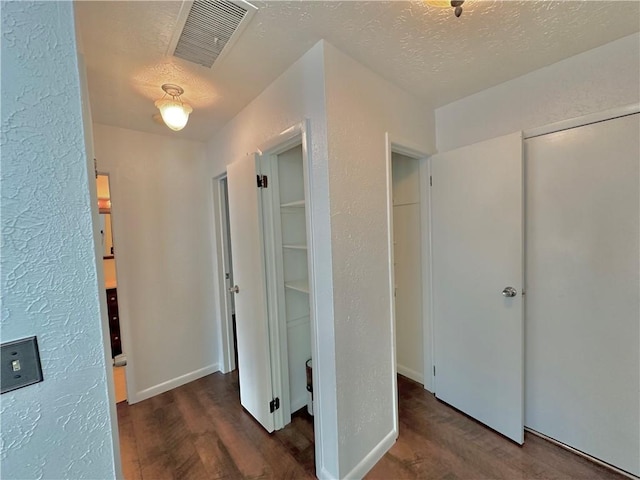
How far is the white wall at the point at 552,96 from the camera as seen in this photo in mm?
1444

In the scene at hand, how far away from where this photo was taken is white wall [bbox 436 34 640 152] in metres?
1.44

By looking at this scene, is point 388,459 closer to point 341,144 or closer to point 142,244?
point 341,144

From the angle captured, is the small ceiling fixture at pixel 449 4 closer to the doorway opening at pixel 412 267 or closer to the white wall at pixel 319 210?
the white wall at pixel 319 210

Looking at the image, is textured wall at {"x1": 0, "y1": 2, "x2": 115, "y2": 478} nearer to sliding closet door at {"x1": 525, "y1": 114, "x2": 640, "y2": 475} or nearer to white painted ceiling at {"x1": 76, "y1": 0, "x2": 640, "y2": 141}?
white painted ceiling at {"x1": 76, "y1": 0, "x2": 640, "y2": 141}

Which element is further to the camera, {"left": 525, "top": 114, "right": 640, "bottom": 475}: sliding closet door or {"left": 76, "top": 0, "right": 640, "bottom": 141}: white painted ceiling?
{"left": 525, "top": 114, "right": 640, "bottom": 475}: sliding closet door

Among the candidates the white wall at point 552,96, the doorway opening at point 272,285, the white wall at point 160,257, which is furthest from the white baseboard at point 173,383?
the white wall at point 552,96

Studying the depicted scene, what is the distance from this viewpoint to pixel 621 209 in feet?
4.86

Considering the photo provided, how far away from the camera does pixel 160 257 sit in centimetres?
251

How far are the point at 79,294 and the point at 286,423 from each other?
1.81 meters

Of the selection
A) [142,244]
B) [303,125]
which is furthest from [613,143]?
[142,244]

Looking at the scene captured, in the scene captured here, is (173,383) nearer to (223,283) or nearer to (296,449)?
(223,283)

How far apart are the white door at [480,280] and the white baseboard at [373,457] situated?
26.4 inches

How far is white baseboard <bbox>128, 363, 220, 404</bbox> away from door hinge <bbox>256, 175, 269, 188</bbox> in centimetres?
207

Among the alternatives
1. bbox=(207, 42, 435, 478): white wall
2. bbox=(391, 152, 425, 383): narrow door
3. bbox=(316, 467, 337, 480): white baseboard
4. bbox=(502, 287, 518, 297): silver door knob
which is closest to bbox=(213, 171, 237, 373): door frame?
bbox=(207, 42, 435, 478): white wall
